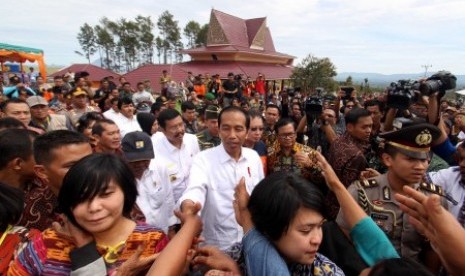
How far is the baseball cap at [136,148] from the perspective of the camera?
2627 millimetres

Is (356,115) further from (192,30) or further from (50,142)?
(192,30)

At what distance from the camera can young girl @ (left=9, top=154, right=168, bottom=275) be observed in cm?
116

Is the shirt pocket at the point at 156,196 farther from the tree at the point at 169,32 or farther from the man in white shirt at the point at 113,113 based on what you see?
the tree at the point at 169,32

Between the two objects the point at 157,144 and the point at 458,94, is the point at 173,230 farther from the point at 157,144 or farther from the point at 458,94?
the point at 458,94

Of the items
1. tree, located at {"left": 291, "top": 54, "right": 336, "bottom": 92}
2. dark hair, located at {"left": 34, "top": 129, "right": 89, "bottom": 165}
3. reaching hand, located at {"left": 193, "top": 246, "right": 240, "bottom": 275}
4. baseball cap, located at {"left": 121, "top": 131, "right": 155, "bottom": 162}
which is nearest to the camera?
reaching hand, located at {"left": 193, "top": 246, "right": 240, "bottom": 275}

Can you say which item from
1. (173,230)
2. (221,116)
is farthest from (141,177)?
(221,116)

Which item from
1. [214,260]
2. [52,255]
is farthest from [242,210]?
[52,255]

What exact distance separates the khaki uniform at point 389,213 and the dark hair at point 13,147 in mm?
2103

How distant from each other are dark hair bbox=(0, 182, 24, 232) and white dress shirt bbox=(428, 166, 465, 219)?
103 inches

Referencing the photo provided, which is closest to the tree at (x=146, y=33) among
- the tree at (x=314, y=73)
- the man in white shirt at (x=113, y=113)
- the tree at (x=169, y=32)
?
the tree at (x=169, y=32)

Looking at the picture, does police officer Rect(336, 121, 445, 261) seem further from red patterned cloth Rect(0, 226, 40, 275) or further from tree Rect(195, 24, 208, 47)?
tree Rect(195, 24, 208, 47)

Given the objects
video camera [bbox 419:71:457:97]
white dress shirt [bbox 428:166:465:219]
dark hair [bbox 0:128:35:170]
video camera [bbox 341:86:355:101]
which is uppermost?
video camera [bbox 419:71:457:97]

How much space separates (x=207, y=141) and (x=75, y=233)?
2970 millimetres

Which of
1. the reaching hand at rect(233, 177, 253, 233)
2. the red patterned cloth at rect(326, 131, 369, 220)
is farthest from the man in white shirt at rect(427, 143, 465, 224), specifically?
the reaching hand at rect(233, 177, 253, 233)
